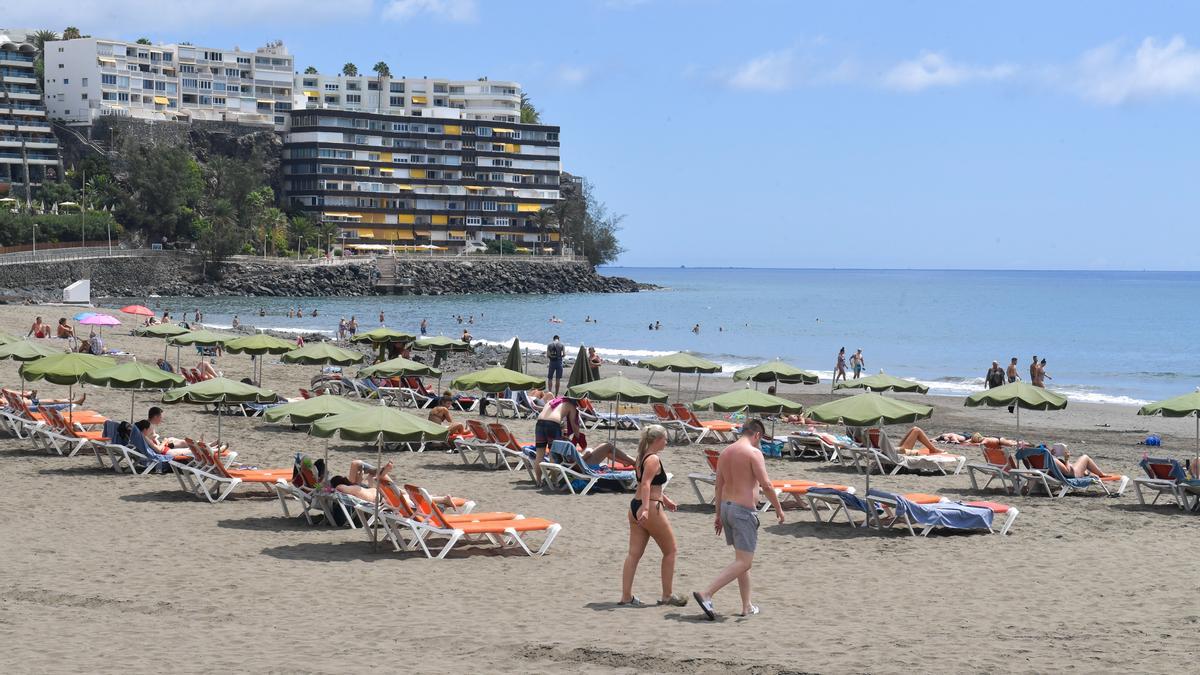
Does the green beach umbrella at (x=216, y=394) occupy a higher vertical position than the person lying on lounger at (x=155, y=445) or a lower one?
higher

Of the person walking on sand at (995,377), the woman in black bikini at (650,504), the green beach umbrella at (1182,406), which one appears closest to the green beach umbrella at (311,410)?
the woman in black bikini at (650,504)

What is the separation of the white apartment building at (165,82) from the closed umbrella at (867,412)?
130012 millimetres

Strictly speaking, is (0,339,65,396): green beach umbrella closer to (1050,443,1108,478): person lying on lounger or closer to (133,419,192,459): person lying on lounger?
(133,419,192,459): person lying on lounger

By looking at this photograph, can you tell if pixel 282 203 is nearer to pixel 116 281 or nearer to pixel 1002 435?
pixel 116 281

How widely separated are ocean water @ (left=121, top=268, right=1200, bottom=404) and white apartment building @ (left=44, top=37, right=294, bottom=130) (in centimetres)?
3997

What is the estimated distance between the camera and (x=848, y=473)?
746 inches

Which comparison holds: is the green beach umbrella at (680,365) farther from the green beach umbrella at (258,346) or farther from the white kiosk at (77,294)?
the white kiosk at (77,294)

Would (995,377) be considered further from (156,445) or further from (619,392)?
(156,445)

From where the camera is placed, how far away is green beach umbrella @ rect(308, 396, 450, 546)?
1217 cm

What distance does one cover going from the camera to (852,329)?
94.3 metres

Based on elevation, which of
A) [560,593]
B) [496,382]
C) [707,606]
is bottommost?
[560,593]

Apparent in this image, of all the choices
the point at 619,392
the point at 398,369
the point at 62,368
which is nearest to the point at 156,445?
the point at 62,368

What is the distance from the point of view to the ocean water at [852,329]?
58.5 meters

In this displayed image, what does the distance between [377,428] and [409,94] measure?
154 meters
